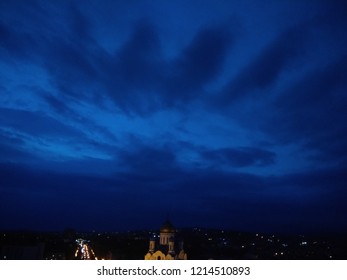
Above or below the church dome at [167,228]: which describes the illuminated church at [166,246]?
below

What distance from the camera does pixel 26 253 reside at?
51.4ft

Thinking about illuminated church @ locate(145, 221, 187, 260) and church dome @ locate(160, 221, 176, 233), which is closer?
illuminated church @ locate(145, 221, 187, 260)

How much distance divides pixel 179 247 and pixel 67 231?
58583 millimetres

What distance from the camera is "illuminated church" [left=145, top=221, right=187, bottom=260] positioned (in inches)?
803

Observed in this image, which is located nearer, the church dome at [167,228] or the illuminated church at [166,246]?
the illuminated church at [166,246]

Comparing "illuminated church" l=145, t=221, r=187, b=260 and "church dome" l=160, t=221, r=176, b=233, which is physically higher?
"church dome" l=160, t=221, r=176, b=233

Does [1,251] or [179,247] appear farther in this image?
[179,247]

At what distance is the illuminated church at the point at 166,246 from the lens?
20.4 m

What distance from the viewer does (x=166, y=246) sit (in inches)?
858
